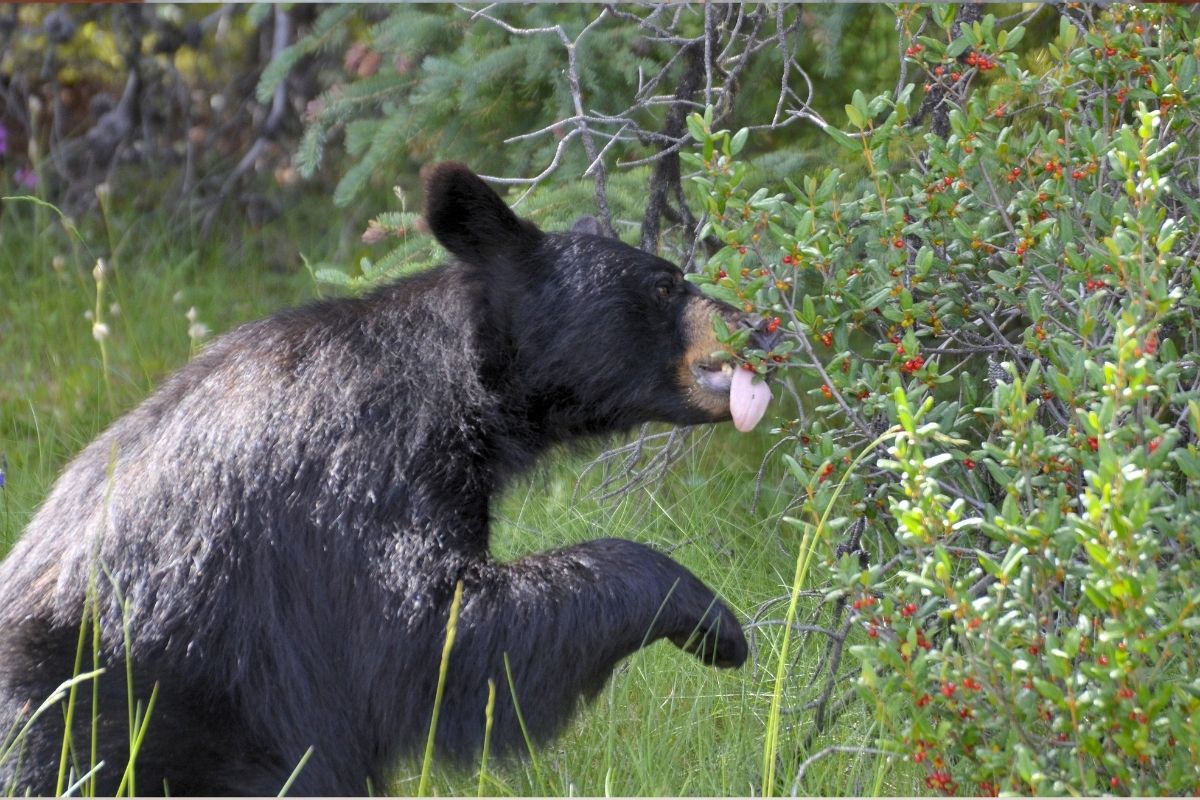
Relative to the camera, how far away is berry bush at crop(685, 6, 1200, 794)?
257 cm

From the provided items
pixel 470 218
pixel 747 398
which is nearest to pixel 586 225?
pixel 470 218

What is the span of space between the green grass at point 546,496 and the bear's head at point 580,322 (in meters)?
0.28

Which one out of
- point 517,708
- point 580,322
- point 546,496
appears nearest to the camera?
point 517,708

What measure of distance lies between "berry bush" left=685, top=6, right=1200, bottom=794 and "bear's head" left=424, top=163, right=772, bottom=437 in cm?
25

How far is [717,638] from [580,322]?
854mm

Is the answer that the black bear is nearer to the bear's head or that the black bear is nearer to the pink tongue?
the pink tongue

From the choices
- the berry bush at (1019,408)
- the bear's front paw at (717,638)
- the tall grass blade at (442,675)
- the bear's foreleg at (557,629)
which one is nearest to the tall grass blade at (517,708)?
the bear's foreleg at (557,629)

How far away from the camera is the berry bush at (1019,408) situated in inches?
101

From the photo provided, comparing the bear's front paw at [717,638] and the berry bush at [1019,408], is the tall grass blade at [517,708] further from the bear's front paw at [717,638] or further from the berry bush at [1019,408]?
the berry bush at [1019,408]

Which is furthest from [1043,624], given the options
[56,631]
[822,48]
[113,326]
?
[113,326]

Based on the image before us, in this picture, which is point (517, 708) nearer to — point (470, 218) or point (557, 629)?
point (557, 629)

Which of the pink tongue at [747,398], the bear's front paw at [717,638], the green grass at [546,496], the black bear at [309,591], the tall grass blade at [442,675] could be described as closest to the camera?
the tall grass blade at [442,675]

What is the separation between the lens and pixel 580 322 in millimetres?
3617

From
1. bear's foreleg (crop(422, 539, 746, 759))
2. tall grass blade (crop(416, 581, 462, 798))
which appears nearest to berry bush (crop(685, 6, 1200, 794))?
bear's foreleg (crop(422, 539, 746, 759))
